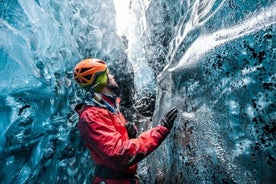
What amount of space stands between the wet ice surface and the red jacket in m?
0.38

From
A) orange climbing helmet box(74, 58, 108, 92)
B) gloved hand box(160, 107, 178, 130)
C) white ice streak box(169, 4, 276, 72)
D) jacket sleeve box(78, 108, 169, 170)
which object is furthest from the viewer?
orange climbing helmet box(74, 58, 108, 92)

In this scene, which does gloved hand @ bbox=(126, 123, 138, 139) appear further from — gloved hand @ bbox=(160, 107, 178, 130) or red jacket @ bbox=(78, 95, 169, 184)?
gloved hand @ bbox=(160, 107, 178, 130)

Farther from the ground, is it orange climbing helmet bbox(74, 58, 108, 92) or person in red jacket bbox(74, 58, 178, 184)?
orange climbing helmet bbox(74, 58, 108, 92)

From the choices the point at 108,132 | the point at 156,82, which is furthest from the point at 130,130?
the point at 156,82

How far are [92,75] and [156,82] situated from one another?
2674mm

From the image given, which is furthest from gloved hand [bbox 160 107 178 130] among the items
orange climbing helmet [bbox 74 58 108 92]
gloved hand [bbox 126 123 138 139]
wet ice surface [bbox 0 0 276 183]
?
orange climbing helmet [bbox 74 58 108 92]

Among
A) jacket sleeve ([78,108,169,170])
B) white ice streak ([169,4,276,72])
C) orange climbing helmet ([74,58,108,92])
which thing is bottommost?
jacket sleeve ([78,108,169,170])

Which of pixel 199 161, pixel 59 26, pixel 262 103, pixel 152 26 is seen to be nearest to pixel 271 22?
pixel 262 103

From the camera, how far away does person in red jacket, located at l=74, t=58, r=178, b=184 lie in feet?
10.1

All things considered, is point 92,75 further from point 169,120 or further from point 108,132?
point 169,120

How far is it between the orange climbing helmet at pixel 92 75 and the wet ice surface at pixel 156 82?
3.06 ft

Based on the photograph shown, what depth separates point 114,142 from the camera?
3051 millimetres

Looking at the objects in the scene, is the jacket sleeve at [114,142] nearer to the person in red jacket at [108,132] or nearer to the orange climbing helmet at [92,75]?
the person in red jacket at [108,132]

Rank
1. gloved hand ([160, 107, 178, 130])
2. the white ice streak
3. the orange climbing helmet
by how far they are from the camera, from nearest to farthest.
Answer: the white ice streak, gloved hand ([160, 107, 178, 130]), the orange climbing helmet
